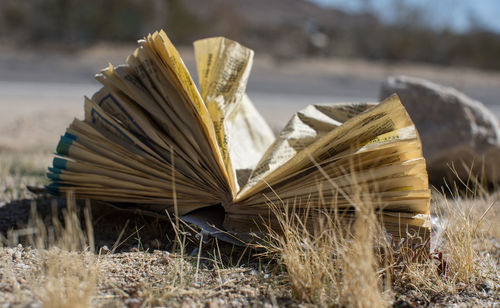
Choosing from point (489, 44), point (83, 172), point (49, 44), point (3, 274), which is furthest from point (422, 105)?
point (489, 44)

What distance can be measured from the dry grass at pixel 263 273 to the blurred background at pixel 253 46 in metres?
3.51

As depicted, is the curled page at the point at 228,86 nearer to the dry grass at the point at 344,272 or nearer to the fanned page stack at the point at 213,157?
the fanned page stack at the point at 213,157

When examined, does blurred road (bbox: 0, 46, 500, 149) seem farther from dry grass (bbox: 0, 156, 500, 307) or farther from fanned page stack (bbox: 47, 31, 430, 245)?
dry grass (bbox: 0, 156, 500, 307)

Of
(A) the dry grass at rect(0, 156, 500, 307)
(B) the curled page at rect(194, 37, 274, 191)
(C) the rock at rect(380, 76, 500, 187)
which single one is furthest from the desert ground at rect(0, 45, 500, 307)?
(C) the rock at rect(380, 76, 500, 187)

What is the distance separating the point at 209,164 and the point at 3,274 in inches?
34.1

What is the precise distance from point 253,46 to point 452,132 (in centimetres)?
2432

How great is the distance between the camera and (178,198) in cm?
207

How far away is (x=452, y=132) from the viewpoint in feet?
11.3

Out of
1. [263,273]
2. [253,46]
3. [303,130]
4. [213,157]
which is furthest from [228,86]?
[253,46]

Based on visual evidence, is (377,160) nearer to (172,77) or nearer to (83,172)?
(172,77)

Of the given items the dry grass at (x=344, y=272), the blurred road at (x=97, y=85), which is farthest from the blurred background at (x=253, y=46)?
the dry grass at (x=344, y=272)

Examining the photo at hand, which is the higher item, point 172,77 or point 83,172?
point 172,77

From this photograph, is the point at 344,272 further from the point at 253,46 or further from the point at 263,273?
the point at 253,46

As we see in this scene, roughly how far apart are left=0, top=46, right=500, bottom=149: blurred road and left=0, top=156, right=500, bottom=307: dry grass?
364 centimetres
